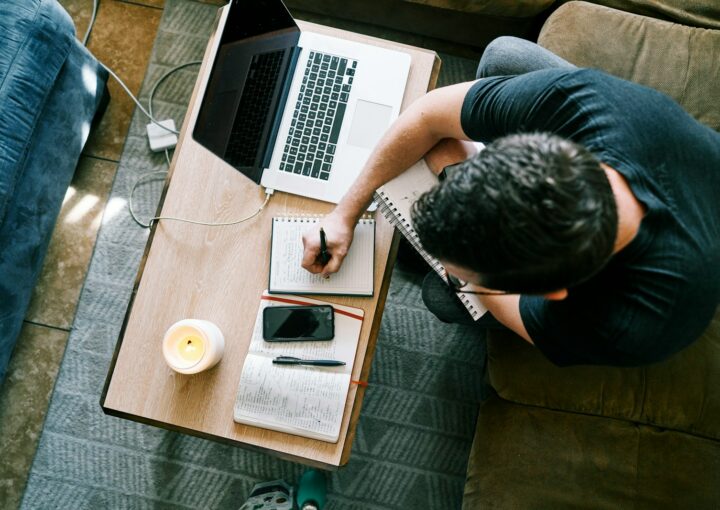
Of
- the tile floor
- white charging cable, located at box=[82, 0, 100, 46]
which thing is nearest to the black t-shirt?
the tile floor

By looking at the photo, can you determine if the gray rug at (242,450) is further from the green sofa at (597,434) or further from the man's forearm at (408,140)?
the man's forearm at (408,140)

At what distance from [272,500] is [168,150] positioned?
118 cm

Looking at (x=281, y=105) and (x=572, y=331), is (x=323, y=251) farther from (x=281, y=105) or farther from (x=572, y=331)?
(x=572, y=331)

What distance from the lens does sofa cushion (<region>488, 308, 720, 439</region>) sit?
50.8 inches

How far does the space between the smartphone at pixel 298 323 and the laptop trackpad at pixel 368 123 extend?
39 centimetres

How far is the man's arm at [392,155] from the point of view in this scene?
1.07 m

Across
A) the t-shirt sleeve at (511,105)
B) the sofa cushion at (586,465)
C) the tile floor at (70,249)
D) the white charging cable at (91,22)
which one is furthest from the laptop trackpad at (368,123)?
the white charging cable at (91,22)

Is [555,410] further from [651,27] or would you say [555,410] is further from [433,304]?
[651,27]

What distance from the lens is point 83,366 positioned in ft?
5.55

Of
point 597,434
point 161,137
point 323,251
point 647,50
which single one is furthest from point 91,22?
point 597,434

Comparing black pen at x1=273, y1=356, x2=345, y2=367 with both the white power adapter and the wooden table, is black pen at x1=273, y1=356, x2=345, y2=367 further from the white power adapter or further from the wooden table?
the white power adapter

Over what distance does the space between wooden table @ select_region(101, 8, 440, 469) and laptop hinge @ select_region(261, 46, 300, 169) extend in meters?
0.08

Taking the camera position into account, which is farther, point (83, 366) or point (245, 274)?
point (83, 366)

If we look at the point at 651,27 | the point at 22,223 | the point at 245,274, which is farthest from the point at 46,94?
the point at 651,27
